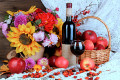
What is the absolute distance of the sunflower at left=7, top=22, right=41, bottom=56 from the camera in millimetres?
1468

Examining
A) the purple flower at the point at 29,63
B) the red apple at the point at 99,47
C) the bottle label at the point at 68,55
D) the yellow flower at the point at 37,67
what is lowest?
the yellow flower at the point at 37,67

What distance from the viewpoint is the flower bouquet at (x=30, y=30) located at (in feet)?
4.85

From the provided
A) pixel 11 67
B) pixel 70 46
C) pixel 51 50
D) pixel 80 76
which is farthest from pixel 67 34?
pixel 11 67

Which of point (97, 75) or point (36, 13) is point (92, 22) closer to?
point (36, 13)

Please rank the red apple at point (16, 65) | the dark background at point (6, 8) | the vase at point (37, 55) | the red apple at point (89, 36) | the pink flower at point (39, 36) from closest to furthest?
1. the red apple at point (16, 65)
2. the pink flower at point (39, 36)
3. the vase at point (37, 55)
4. the red apple at point (89, 36)
5. the dark background at point (6, 8)

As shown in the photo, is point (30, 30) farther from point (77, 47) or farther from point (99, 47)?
point (99, 47)

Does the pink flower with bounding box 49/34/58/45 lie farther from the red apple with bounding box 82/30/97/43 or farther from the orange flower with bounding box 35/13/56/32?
the red apple with bounding box 82/30/97/43

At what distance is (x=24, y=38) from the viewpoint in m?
1.50

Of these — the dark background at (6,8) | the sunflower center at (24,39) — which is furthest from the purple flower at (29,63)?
the dark background at (6,8)

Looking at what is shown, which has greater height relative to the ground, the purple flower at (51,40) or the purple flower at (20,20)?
the purple flower at (20,20)

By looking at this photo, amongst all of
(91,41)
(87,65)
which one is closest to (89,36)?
(91,41)

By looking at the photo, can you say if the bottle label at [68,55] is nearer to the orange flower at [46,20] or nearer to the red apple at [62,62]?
the red apple at [62,62]

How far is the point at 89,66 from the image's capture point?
57.6 inches

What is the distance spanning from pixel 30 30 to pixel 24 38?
8cm
